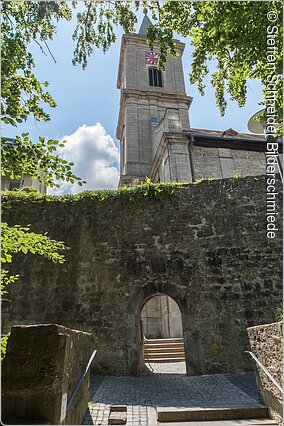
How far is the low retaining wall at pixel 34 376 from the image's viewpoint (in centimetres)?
222

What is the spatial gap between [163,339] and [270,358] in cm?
937

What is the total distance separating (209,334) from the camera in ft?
24.8

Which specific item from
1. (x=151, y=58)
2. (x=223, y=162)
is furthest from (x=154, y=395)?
(x=151, y=58)

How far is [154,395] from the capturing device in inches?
219

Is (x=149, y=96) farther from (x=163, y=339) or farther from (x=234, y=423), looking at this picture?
(x=234, y=423)

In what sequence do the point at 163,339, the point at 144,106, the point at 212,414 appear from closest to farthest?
the point at 212,414, the point at 163,339, the point at 144,106

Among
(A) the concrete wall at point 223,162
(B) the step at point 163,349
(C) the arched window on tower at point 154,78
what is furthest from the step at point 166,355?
(C) the arched window on tower at point 154,78

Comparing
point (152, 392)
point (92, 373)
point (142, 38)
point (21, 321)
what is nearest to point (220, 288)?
point (152, 392)

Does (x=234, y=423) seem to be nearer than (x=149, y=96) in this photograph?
Yes

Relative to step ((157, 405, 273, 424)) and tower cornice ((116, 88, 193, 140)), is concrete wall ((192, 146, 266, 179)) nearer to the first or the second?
tower cornice ((116, 88, 193, 140))

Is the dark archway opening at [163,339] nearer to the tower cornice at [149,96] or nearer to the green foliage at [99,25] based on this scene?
the green foliage at [99,25]

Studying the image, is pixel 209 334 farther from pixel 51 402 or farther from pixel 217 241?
pixel 51 402

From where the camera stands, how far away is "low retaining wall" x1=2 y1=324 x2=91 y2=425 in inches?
87.6

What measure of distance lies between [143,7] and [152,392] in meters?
6.80
